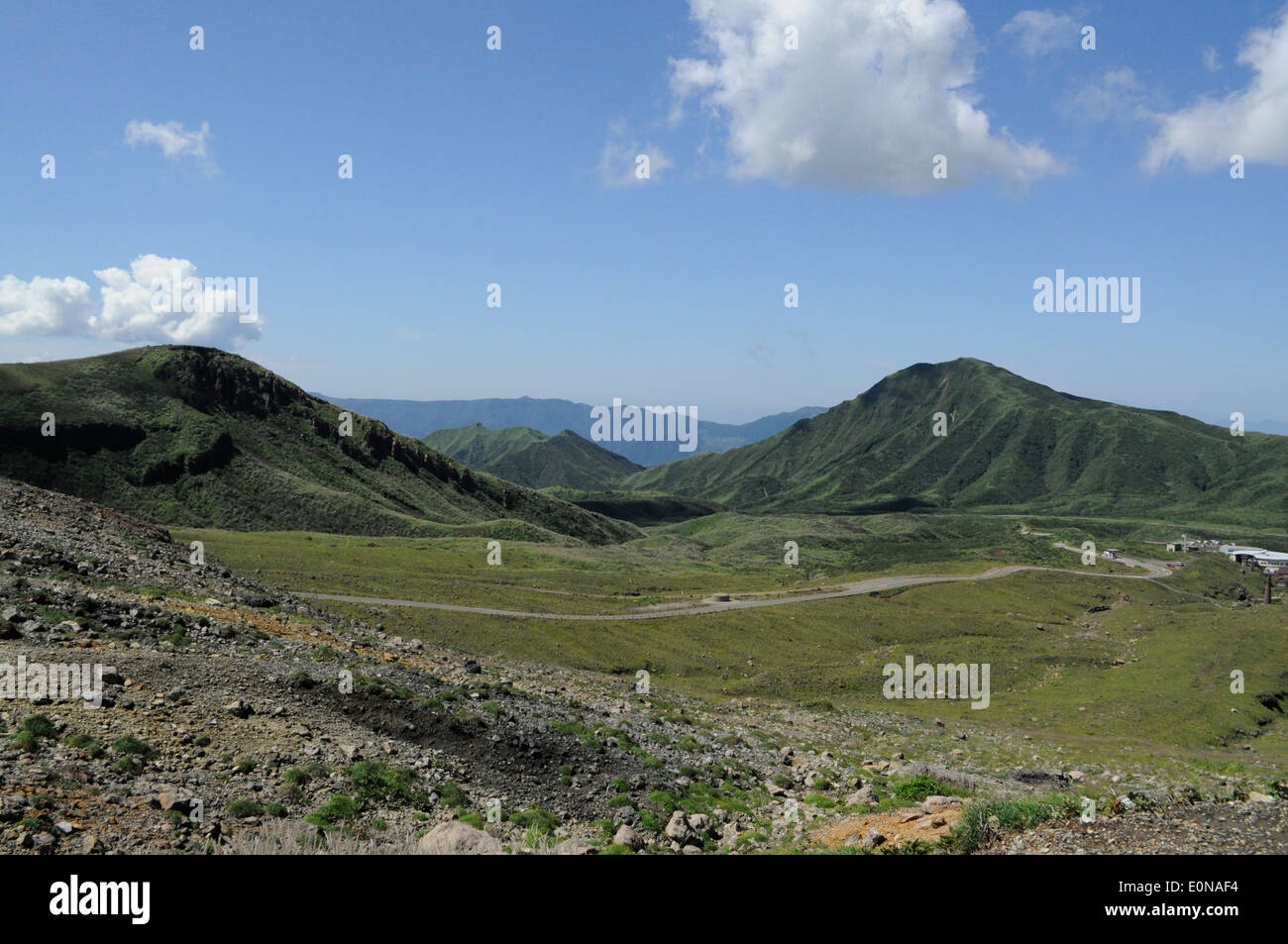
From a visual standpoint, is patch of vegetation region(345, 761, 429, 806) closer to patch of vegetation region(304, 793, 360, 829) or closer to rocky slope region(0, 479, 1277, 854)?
rocky slope region(0, 479, 1277, 854)

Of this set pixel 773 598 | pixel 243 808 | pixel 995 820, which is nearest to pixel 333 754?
pixel 243 808

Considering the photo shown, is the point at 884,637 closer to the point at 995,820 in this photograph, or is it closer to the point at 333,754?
the point at 995,820

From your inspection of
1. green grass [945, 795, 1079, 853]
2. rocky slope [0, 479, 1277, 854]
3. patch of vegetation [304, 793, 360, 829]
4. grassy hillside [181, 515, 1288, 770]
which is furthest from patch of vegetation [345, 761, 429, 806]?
grassy hillside [181, 515, 1288, 770]

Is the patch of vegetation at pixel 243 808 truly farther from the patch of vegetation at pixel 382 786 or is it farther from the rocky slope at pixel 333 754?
the patch of vegetation at pixel 382 786

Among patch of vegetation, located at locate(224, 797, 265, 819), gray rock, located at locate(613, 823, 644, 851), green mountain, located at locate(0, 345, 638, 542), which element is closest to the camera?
patch of vegetation, located at locate(224, 797, 265, 819)

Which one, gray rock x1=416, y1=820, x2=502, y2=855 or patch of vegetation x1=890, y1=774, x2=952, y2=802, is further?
patch of vegetation x1=890, y1=774, x2=952, y2=802

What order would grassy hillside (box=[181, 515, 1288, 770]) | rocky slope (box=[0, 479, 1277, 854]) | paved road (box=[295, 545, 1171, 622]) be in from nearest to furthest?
rocky slope (box=[0, 479, 1277, 854]) → grassy hillside (box=[181, 515, 1288, 770]) → paved road (box=[295, 545, 1171, 622])
